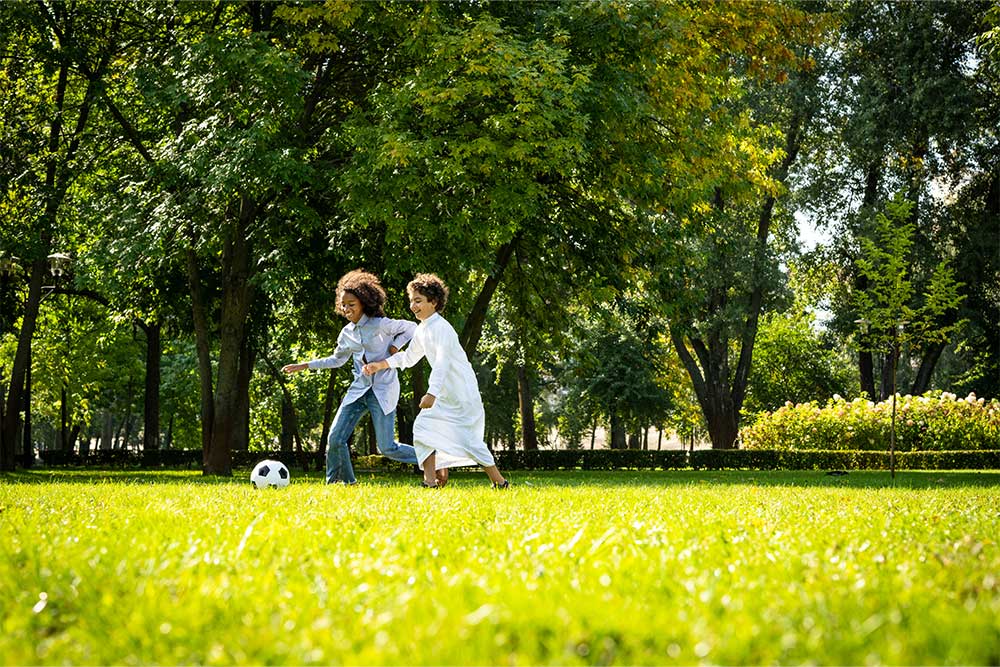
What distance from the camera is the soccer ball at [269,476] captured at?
11070mm

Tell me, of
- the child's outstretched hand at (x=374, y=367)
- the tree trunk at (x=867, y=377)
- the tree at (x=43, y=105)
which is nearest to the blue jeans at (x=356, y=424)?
the child's outstretched hand at (x=374, y=367)

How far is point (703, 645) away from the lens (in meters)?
2.64

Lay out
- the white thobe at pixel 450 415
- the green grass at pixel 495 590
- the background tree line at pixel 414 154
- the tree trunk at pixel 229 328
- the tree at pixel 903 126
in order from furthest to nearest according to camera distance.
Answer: the tree at pixel 903 126
the tree trunk at pixel 229 328
the background tree line at pixel 414 154
the white thobe at pixel 450 415
the green grass at pixel 495 590

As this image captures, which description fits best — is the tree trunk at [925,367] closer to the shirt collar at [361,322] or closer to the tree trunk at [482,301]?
the tree trunk at [482,301]

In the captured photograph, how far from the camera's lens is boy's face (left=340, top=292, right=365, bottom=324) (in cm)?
1150

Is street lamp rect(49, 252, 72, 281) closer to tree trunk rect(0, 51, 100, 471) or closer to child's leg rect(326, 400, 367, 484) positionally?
tree trunk rect(0, 51, 100, 471)

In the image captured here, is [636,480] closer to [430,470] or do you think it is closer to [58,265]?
[430,470]

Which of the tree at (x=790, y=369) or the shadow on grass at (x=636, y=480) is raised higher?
the tree at (x=790, y=369)

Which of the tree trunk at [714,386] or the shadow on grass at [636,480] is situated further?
the tree trunk at [714,386]

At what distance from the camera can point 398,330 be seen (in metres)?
11.6

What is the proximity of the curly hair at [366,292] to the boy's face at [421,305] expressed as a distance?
3.25 feet

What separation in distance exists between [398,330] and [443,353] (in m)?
1.13

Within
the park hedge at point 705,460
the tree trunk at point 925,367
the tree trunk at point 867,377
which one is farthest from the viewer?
the tree trunk at point 867,377

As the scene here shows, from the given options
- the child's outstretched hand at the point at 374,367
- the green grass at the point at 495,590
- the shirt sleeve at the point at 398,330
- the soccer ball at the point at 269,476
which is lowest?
the soccer ball at the point at 269,476
